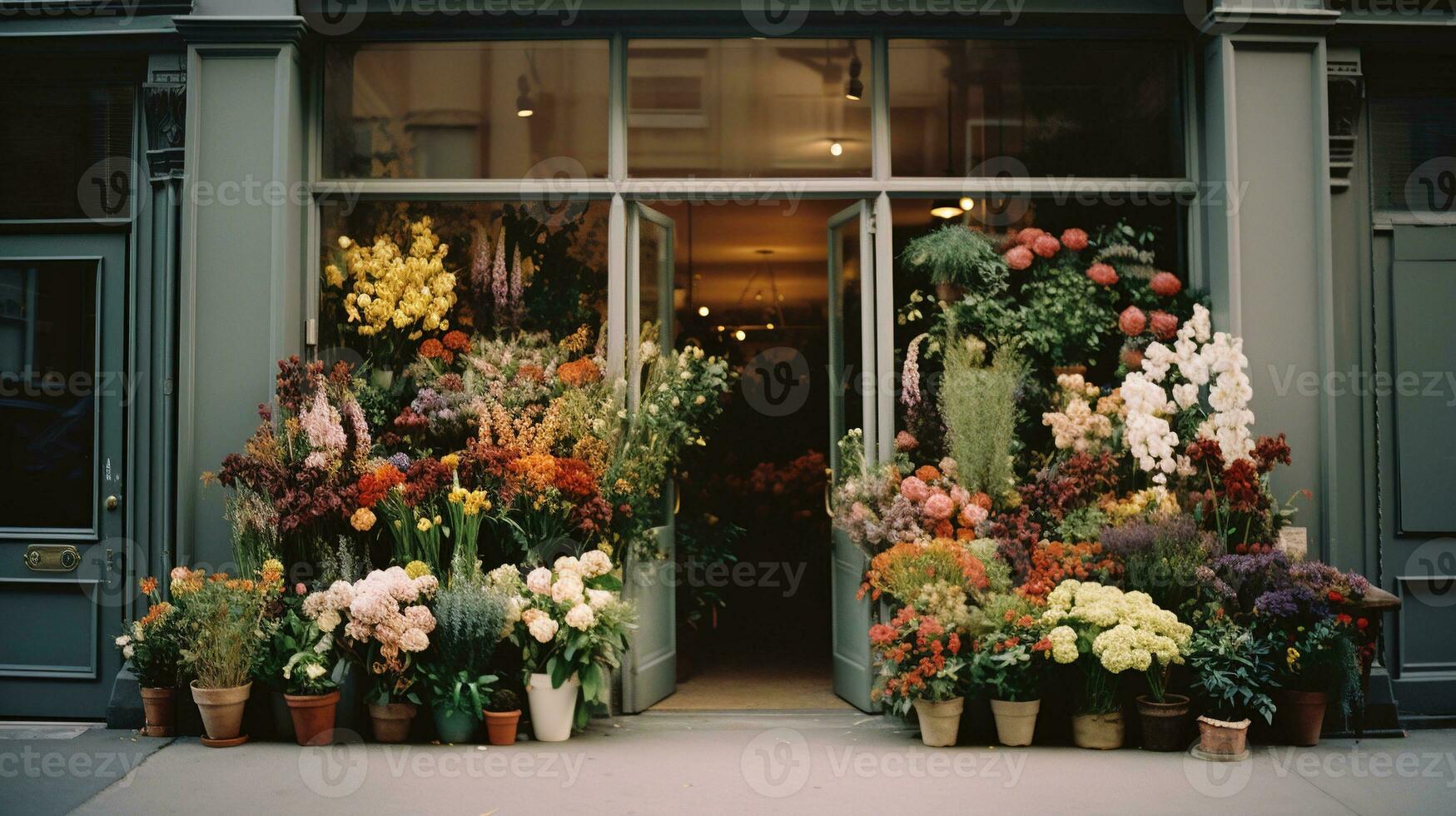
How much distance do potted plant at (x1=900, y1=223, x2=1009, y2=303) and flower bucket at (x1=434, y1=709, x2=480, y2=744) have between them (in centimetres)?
378

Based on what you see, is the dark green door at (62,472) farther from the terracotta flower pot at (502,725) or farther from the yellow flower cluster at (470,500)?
the terracotta flower pot at (502,725)

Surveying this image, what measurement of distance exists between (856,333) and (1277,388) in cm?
255

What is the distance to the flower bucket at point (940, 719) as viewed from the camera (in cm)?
575

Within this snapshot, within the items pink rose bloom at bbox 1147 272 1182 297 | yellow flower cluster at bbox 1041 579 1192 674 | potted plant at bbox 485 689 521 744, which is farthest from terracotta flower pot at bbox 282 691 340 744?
pink rose bloom at bbox 1147 272 1182 297

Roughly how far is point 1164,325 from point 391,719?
507 cm

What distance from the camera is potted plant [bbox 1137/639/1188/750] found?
18.5 ft

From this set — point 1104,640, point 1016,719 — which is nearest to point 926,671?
point 1016,719

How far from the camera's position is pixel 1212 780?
524cm

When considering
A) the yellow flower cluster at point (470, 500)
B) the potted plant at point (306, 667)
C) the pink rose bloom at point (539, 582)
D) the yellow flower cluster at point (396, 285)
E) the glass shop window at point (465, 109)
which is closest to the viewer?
the potted plant at point (306, 667)

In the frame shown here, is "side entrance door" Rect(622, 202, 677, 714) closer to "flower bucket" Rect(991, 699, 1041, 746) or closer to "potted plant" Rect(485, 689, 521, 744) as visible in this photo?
"potted plant" Rect(485, 689, 521, 744)

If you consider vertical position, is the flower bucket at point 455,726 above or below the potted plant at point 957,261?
below

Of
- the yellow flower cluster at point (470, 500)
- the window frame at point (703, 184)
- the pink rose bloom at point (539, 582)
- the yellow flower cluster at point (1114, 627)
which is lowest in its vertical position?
the yellow flower cluster at point (1114, 627)

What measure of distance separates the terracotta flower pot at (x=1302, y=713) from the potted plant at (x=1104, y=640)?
745mm

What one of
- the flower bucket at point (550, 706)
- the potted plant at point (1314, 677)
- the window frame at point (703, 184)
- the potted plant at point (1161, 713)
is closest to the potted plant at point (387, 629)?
the flower bucket at point (550, 706)
